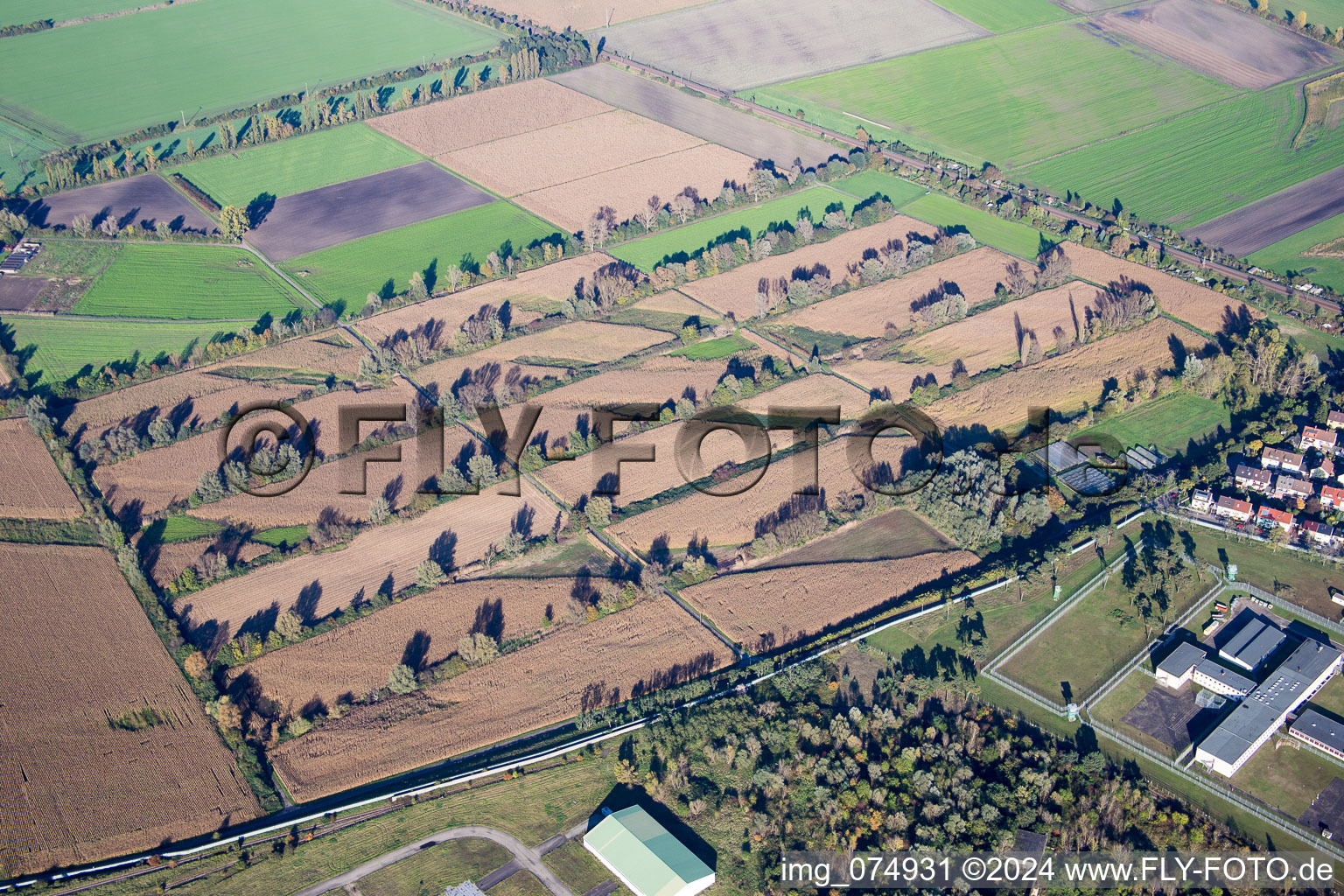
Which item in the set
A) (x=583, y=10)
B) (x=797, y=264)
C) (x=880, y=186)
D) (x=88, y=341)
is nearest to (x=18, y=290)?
A: (x=88, y=341)

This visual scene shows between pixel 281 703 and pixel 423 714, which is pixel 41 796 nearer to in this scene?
pixel 281 703

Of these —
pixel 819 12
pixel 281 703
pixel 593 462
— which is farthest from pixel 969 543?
pixel 819 12

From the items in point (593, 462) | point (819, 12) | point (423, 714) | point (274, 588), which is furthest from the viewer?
point (819, 12)

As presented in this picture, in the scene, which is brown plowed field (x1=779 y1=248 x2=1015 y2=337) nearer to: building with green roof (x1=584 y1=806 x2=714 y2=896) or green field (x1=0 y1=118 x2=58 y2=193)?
building with green roof (x1=584 y1=806 x2=714 y2=896)

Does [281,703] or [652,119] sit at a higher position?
[652,119]

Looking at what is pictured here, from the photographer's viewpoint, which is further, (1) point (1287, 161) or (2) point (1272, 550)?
(1) point (1287, 161)

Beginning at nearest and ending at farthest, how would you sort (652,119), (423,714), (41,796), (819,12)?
(41,796) → (423,714) → (652,119) → (819,12)

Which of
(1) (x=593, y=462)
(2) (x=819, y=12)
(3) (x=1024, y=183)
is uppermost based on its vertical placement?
(2) (x=819, y=12)
